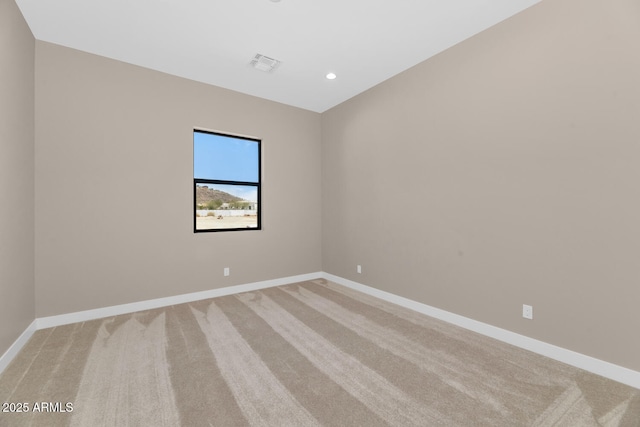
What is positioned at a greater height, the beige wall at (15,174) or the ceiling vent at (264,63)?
the ceiling vent at (264,63)

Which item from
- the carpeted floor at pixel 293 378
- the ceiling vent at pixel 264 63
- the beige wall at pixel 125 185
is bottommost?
the carpeted floor at pixel 293 378

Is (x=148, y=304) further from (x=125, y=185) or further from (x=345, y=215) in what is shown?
(x=345, y=215)

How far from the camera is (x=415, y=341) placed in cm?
259

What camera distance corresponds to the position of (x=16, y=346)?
2.34 meters

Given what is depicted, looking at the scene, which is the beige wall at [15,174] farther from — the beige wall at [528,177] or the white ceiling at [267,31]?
the beige wall at [528,177]

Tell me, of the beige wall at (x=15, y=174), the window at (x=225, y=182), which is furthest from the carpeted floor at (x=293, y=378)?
the window at (x=225, y=182)

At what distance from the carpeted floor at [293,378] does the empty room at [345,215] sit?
19 mm

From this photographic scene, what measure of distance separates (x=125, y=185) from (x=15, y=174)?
0.97 m

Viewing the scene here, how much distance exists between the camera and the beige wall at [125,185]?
2930 millimetres

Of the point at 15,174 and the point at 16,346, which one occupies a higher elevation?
the point at 15,174

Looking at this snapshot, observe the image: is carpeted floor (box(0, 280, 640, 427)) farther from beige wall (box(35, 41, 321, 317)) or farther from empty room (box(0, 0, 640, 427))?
beige wall (box(35, 41, 321, 317))

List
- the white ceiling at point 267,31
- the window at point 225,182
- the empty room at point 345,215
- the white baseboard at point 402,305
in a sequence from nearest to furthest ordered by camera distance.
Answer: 1. the empty room at point 345,215
2. the white baseboard at point 402,305
3. the white ceiling at point 267,31
4. the window at point 225,182

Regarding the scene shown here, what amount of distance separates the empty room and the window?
0.03 metres

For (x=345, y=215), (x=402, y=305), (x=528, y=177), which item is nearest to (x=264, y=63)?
(x=345, y=215)
